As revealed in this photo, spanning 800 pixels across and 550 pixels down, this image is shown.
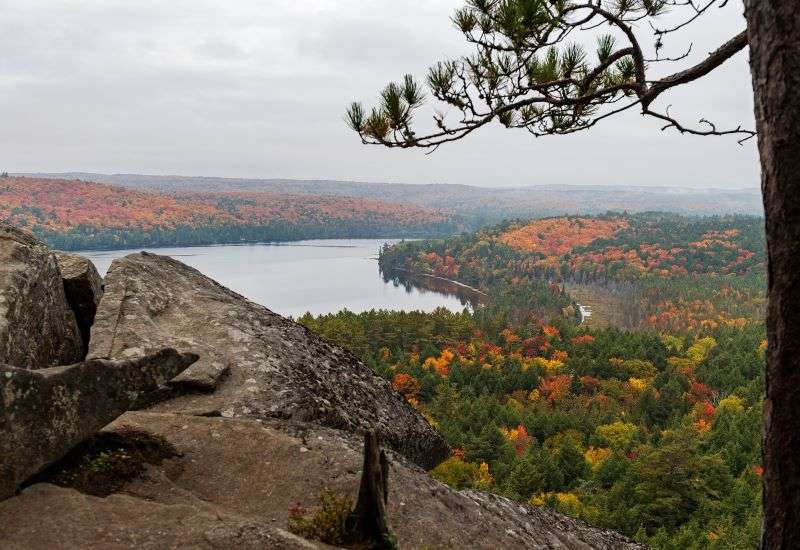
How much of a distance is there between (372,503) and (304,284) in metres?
149

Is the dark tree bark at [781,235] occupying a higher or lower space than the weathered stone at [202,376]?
higher

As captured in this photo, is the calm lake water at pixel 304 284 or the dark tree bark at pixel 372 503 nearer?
the dark tree bark at pixel 372 503

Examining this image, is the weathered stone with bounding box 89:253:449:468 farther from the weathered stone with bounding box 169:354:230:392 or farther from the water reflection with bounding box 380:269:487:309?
the water reflection with bounding box 380:269:487:309

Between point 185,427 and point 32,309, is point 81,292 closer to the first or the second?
point 32,309

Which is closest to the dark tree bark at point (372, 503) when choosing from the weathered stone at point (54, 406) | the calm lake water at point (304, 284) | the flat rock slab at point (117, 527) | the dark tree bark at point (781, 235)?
the flat rock slab at point (117, 527)

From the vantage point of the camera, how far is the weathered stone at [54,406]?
4785 mm

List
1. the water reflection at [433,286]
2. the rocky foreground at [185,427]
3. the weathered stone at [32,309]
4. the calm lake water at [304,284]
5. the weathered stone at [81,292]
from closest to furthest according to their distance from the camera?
1. the rocky foreground at [185,427]
2. the weathered stone at [32,309]
3. the weathered stone at [81,292]
4. the calm lake water at [304,284]
5. the water reflection at [433,286]

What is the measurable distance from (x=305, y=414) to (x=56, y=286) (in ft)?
12.0

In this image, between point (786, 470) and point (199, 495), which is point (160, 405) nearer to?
point (199, 495)

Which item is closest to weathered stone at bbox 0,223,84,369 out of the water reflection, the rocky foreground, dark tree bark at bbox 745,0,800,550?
the rocky foreground

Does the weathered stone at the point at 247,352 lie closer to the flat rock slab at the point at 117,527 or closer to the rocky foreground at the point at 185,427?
the rocky foreground at the point at 185,427

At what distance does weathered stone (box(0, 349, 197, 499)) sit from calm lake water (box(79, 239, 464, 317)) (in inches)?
4420

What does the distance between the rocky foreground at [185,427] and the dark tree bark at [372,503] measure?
0.46 meters

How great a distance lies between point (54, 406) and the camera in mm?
5176
